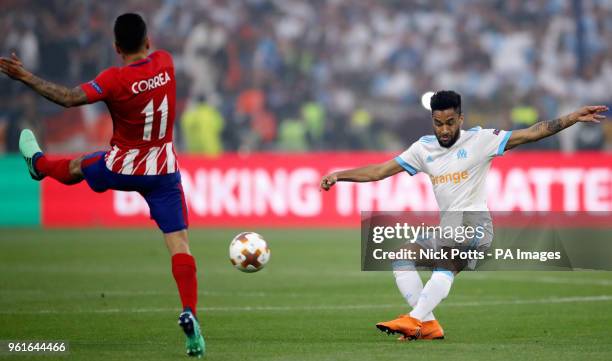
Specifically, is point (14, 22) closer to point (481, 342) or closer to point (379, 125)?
point (379, 125)

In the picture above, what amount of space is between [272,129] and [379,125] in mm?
2411

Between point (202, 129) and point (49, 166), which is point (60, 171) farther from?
point (202, 129)

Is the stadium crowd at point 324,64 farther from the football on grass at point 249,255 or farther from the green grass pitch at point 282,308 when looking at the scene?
the football on grass at point 249,255

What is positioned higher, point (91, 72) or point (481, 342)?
point (91, 72)

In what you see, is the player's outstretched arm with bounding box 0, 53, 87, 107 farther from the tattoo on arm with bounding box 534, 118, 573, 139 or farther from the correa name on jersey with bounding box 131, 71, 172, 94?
the tattoo on arm with bounding box 534, 118, 573, 139

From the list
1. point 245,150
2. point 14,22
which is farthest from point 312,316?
point 14,22

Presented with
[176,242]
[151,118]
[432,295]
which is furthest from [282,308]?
[151,118]

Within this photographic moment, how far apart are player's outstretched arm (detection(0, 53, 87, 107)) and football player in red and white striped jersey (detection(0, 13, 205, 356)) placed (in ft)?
0.68

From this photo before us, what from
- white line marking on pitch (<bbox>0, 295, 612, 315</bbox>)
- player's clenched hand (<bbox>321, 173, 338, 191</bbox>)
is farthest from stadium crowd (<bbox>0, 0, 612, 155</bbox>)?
player's clenched hand (<bbox>321, 173, 338, 191</bbox>)

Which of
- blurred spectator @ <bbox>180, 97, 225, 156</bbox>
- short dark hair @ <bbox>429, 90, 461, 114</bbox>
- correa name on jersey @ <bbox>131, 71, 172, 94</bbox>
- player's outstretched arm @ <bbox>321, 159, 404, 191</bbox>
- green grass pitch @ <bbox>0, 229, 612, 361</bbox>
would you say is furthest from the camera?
blurred spectator @ <bbox>180, 97, 225, 156</bbox>

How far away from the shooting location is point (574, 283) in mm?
14391

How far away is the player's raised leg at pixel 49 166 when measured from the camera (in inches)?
340

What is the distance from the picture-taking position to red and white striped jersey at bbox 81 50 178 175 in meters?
8.30

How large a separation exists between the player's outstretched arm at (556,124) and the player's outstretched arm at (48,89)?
3304 mm
